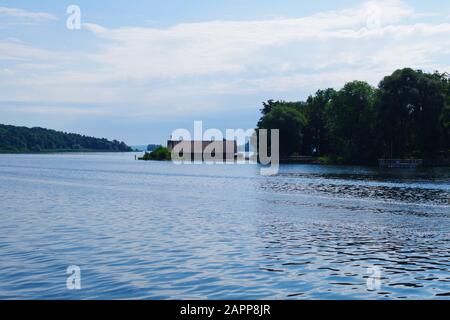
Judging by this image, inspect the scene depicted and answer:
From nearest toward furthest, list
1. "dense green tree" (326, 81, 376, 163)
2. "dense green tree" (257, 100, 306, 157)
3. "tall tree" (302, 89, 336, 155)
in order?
"dense green tree" (326, 81, 376, 163) < "dense green tree" (257, 100, 306, 157) < "tall tree" (302, 89, 336, 155)

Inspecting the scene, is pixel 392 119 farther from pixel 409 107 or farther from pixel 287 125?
pixel 287 125

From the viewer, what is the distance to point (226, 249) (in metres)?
27.9

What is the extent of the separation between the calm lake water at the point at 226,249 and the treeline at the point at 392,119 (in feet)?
274

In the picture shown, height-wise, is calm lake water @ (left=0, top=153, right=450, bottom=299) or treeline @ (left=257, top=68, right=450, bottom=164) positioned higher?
treeline @ (left=257, top=68, right=450, bottom=164)

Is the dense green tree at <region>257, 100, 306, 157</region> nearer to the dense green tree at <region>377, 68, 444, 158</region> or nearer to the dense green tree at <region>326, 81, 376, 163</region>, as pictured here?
the dense green tree at <region>326, 81, 376, 163</region>

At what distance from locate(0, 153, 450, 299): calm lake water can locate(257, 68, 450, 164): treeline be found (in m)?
83.5

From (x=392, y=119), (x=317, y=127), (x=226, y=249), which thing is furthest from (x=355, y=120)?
(x=226, y=249)

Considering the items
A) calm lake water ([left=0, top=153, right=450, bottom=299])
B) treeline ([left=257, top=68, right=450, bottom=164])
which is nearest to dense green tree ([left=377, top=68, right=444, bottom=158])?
treeline ([left=257, top=68, right=450, bottom=164])

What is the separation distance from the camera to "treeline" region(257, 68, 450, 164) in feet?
435

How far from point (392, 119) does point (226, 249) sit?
112 metres

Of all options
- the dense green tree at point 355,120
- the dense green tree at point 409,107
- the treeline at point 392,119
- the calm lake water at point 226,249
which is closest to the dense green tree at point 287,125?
the treeline at point 392,119

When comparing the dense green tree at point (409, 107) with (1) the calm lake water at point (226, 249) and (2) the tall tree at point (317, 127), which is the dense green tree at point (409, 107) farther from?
(1) the calm lake water at point (226, 249)

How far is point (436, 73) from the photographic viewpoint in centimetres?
15838

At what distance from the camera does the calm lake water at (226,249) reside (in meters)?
20.3
